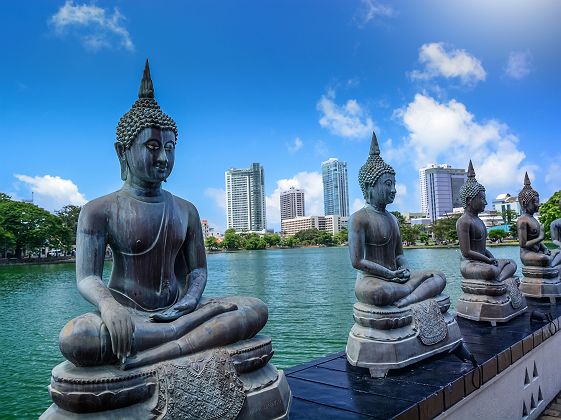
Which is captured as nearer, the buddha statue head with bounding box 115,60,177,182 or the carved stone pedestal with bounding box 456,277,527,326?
the buddha statue head with bounding box 115,60,177,182

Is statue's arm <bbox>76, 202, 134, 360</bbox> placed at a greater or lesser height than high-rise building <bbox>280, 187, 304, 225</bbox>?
lesser

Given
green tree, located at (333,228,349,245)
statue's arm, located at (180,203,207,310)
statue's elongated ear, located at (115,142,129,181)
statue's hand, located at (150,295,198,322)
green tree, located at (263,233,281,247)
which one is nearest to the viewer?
statue's hand, located at (150,295,198,322)

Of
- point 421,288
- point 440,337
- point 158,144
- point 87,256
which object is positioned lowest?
point 440,337

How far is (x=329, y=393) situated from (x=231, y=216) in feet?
388

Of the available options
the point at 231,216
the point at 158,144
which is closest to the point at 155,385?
the point at 158,144

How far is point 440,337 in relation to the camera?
523cm

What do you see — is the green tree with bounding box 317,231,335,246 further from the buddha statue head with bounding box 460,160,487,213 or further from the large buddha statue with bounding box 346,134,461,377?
the large buddha statue with bounding box 346,134,461,377

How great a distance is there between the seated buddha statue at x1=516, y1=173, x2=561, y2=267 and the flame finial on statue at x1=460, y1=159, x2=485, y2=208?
2.19 metres

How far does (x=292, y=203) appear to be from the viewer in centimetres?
14500

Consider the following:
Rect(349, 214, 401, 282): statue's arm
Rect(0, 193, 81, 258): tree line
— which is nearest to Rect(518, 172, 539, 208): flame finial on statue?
Rect(349, 214, 401, 282): statue's arm

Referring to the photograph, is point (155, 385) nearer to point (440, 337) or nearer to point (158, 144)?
point (158, 144)

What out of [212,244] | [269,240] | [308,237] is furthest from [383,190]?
[308,237]

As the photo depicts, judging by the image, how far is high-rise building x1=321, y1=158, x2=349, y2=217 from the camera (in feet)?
352

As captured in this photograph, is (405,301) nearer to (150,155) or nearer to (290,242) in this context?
(150,155)
